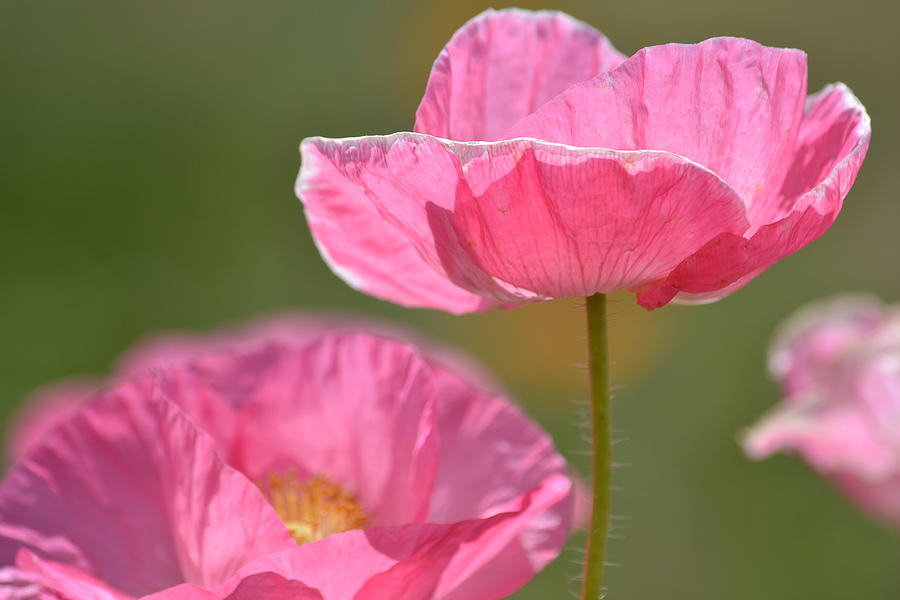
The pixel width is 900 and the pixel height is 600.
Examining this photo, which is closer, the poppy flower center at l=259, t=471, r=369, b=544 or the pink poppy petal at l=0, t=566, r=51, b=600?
the pink poppy petal at l=0, t=566, r=51, b=600

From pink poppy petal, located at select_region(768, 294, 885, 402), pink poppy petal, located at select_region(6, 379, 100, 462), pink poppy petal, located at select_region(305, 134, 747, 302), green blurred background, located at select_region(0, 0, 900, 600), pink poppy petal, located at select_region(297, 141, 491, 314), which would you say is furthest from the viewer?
green blurred background, located at select_region(0, 0, 900, 600)

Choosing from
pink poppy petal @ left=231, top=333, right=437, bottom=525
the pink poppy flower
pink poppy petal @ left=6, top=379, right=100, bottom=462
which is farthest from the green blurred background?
pink poppy petal @ left=231, top=333, right=437, bottom=525

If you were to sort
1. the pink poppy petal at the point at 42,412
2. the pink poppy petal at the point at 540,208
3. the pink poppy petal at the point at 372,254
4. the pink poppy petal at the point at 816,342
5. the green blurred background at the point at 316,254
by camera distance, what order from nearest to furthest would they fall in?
1. the pink poppy petal at the point at 540,208
2. the pink poppy petal at the point at 372,254
3. the pink poppy petal at the point at 816,342
4. the pink poppy petal at the point at 42,412
5. the green blurred background at the point at 316,254

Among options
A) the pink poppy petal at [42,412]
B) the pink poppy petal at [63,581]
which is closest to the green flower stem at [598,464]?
the pink poppy petal at [63,581]

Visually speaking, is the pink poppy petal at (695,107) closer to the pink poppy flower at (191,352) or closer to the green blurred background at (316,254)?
the pink poppy flower at (191,352)

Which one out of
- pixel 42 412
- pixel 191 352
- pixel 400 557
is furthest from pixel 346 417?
pixel 42 412

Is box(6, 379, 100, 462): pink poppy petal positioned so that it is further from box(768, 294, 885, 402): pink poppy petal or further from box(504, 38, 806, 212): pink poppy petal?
box(504, 38, 806, 212): pink poppy petal
